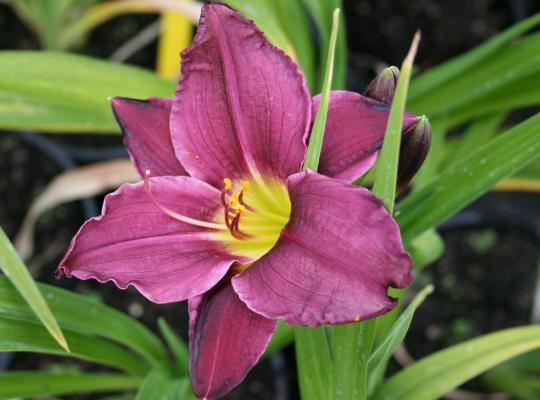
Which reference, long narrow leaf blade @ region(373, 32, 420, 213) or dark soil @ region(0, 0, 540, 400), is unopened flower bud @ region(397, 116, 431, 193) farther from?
dark soil @ region(0, 0, 540, 400)

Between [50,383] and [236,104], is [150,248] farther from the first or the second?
[50,383]

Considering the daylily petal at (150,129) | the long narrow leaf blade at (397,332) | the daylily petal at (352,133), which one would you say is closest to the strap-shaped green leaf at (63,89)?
the daylily petal at (150,129)

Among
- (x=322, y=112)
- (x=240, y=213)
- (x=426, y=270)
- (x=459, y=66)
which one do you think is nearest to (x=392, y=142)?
(x=322, y=112)

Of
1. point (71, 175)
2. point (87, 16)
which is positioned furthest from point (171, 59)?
point (71, 175)

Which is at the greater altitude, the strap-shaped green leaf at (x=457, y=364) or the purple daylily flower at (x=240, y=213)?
the purple daylily flower at (x=240, y=213)

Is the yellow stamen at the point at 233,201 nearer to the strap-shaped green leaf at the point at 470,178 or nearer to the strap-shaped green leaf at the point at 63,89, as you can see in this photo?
the strap-shaped green leaf at the point at 470,178

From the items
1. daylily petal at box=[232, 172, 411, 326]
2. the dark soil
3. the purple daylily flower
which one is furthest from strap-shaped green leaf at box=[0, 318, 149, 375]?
the dark soil

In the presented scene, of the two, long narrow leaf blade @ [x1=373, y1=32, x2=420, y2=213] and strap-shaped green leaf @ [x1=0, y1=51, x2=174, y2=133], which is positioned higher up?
long narrow leaf blade @ [x1=373, y1=32, x2=420, y2=213]

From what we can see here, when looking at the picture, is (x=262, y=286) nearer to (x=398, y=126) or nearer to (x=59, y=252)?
(x=398, y=126)
